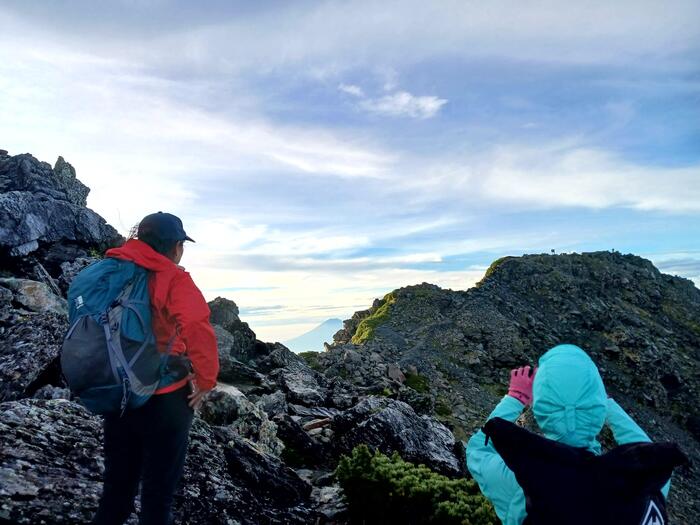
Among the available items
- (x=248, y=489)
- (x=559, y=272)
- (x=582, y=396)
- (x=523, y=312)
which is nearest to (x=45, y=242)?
(x=248, y=489)

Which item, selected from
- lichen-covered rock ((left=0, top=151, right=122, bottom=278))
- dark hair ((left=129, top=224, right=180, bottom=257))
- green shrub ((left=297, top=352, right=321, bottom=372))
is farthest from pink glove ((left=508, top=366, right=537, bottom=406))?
green shrub ((left=297, top=352, right=321, bottom=372))

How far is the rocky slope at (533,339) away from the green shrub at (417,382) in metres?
0.13

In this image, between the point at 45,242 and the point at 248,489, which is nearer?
the point at 248,489

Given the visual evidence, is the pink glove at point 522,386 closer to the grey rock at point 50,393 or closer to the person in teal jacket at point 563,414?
the person in teal jacket at point 563,414

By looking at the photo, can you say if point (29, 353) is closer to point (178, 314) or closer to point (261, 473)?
point (261, 473)

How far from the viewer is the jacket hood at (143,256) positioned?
5125 mm

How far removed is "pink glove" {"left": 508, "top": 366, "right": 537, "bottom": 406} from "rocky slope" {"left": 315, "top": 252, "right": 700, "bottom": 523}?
2773 centimetres

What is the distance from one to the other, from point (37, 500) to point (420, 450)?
889 centimetres

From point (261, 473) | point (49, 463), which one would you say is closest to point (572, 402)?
point (49, 463)

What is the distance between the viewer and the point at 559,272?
98.8m

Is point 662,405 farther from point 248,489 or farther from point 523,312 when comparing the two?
point 248,489

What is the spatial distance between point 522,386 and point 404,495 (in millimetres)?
4953

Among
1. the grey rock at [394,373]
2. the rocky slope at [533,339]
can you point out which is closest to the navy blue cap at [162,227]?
the rocky slope at [533,339]

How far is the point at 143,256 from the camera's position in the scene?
5.18 metres
